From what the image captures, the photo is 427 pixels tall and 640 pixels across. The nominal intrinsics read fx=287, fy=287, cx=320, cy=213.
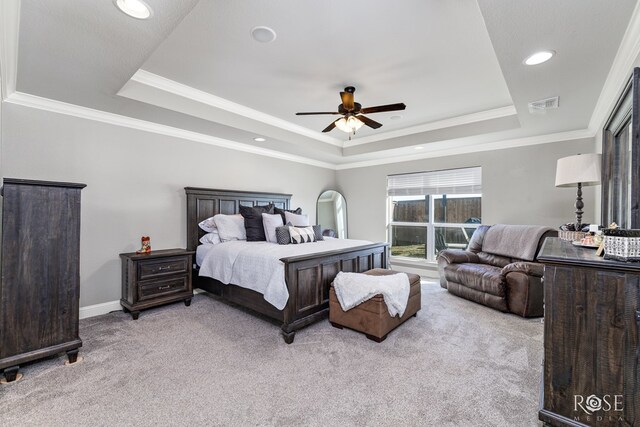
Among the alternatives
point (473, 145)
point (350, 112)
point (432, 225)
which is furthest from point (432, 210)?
point (350, 112)

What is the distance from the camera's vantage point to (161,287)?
3.46 metres

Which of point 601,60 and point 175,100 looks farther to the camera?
point 175,100

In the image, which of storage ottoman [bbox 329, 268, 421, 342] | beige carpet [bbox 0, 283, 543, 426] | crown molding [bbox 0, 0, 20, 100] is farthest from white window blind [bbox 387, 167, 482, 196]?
crown molding [bbox 0, 0, 20, 100]

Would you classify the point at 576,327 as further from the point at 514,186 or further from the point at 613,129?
the point at 514,186

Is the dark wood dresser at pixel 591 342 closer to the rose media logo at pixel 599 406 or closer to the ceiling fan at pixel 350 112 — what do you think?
the rose media logo at pixel 599 406

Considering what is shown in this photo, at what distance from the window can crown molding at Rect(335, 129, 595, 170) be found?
1.06ft

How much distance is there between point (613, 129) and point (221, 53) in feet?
11.3

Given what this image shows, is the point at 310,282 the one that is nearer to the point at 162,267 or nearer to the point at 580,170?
the point at 162,267

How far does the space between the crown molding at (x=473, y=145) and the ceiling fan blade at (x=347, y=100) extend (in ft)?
7.23

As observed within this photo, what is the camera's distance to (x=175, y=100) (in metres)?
3.29

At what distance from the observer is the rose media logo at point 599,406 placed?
52.4 inches

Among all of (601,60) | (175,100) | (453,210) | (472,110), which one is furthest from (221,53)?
(453,210)

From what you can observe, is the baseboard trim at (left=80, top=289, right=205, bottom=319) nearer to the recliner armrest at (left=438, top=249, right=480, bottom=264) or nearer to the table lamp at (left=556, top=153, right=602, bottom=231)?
the recliner armrest at (left=438, top=249, right=480, bottom=264)

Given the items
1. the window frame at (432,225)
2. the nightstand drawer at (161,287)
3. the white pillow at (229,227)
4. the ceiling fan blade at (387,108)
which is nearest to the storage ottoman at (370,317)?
the white pillow at (229,227)
